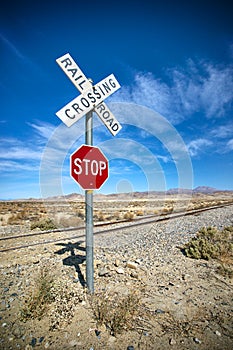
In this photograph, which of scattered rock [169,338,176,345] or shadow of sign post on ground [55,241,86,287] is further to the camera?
shadow of sign post on ground [55,241,86,287]

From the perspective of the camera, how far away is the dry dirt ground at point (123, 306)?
297cm

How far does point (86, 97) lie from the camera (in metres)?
3.52

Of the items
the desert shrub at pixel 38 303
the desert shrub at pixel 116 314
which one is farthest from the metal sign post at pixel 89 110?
the desert shrub at pixel 38 303

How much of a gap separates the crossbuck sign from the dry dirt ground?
313 centimetres

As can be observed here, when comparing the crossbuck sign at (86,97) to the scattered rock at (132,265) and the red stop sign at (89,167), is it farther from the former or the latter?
the scattered rock at (132,265)

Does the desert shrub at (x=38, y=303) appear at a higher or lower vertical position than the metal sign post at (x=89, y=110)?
lower

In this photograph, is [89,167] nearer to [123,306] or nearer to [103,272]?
[123,306]

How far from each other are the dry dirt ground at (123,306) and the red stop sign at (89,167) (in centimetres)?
210

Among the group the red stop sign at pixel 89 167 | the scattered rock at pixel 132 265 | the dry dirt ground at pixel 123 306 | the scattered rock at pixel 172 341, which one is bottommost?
the scattered rock at pixel 172 341

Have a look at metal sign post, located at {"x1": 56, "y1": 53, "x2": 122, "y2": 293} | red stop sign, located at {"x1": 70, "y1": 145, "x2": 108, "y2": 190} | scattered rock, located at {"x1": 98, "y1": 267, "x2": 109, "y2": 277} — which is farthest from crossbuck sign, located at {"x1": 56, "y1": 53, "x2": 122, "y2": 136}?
scattered rock, located at {"x1": 98, "y1": 267, "x2": 109, "y2": 277}

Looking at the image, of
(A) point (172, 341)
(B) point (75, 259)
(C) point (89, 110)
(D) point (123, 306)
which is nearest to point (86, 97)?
(C) point (89, 110)

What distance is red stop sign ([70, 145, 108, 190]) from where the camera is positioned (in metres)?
3.38

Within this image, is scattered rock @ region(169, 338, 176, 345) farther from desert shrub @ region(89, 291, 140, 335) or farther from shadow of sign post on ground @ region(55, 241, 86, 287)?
shadow of sign post on ground @ region(55, 241, 86, 287)

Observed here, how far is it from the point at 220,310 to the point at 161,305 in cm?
105
